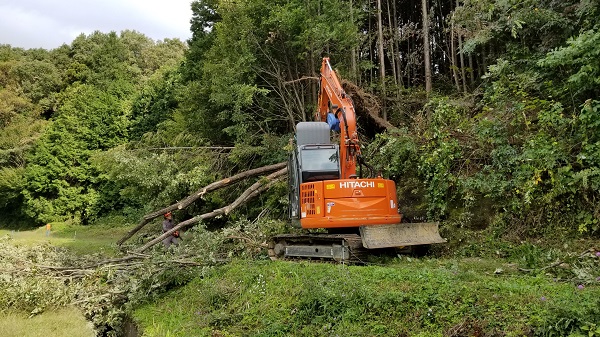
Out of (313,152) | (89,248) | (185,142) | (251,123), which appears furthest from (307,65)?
(89,248)

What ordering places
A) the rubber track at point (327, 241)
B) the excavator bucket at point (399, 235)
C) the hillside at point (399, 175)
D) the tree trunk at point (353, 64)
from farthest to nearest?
the tree trunk at point (353, 64) < the rubber track at point (327, 241) < the excavator bucket at point (399, 235) < the hillside at point (399, 175)

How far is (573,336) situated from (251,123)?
1356 centimetres

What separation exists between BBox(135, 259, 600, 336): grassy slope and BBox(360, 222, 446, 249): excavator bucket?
39 centimetres

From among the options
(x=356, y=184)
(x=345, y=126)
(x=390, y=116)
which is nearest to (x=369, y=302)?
(x=356, y=184)

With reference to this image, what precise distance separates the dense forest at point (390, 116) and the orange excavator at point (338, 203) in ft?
5.95

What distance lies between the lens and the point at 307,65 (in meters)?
17.5

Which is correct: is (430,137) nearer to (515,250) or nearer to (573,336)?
(515,250)

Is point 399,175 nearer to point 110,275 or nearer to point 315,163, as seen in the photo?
point 315,163

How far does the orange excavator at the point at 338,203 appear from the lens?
8.27 metres

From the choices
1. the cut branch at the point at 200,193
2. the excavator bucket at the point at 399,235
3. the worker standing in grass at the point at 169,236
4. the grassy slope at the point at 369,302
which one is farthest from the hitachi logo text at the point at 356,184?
the worker standing in grass at the point at 169,236

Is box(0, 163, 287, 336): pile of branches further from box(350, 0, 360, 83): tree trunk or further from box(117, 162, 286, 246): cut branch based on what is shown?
box(350, 0, 360, 83): tree trunk

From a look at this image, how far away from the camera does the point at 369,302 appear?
19.4 ft

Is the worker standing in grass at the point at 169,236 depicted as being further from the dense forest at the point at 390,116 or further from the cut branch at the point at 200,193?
the dense forest at the point at 390,116

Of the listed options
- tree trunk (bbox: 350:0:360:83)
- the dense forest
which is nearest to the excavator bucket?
the dense forest
